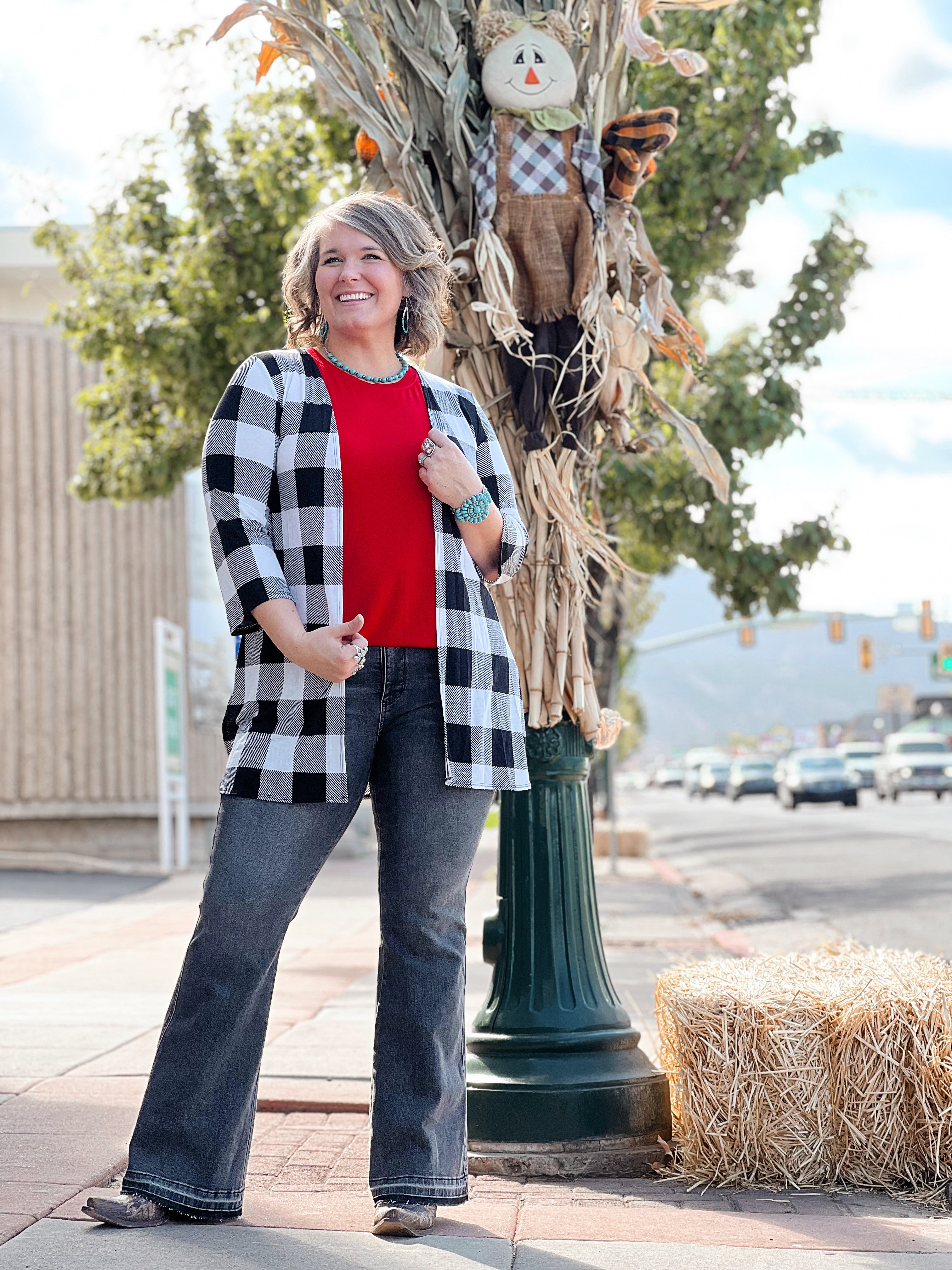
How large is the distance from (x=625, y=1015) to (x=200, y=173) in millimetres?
8813

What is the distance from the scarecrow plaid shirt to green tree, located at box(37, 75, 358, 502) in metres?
6.64

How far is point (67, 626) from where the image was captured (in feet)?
52.3

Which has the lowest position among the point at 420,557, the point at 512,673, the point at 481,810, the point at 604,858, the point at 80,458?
the point at 604,858

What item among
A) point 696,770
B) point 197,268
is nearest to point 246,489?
point 197,268

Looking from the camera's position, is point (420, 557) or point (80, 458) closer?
point (420, 557)

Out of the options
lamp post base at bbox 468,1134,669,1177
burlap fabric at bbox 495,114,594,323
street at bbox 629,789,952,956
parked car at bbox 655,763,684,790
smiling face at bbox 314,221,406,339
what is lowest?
parked car at bbox 655,763,684,790

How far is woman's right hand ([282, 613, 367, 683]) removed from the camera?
2.40 m

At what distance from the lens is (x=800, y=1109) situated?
10.5 feet

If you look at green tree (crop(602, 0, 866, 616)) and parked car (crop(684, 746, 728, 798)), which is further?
parked car (crop(684, 746, 728, 798))

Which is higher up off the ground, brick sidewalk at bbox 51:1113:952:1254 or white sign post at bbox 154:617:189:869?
white sign post at bbox 154:617:189:869

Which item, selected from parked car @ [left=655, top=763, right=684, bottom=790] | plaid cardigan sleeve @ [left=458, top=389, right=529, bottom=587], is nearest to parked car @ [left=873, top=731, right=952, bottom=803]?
plaid cardigan sleeve @ [left=458, top=389, right=529, bottom=587]

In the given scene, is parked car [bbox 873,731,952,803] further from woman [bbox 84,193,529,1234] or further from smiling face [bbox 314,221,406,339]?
smiling face [bbox 314,221,406,339]

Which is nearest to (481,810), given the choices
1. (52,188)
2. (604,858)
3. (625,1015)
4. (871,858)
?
(625,1015)

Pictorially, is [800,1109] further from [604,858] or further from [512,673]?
[604,858]
